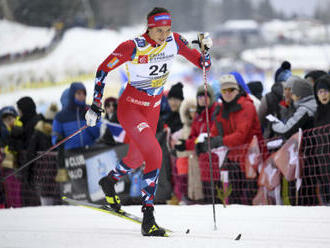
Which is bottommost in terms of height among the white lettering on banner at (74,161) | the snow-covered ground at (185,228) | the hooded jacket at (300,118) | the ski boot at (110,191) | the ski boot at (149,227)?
the snow-covered ground at (185,228)

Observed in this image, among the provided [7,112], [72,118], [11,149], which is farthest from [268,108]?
[7,112]

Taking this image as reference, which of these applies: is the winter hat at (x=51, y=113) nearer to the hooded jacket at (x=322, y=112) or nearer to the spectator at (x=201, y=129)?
the spectator at (x=201, y=129)

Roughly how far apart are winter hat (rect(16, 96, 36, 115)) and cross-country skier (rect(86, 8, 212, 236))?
156 inches

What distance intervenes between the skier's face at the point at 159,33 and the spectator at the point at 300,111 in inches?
79.2

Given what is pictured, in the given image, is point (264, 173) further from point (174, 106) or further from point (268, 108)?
point (174, 106)

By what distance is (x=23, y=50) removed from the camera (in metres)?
38.0

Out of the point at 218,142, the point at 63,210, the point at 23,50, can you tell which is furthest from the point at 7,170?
the point at 23,50

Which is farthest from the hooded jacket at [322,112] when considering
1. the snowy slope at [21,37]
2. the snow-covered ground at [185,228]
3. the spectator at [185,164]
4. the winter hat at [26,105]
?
the snowy slope at [21,37]

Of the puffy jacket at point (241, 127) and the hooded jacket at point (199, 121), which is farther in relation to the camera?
the hooded jacket at point (199, 121)

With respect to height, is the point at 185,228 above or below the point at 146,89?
below

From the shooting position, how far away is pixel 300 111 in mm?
6270

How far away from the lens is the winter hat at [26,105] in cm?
892

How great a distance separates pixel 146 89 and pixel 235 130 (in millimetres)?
1957

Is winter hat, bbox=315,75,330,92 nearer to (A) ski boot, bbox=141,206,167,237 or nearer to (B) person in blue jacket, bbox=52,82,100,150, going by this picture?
(A) ski boot, bbox=141,206,167,237
